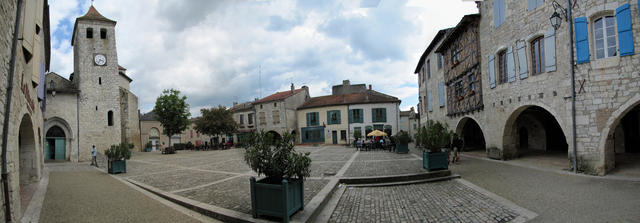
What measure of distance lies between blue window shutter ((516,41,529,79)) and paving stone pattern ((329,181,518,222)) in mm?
6005

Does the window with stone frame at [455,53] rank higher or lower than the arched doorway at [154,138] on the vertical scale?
higher

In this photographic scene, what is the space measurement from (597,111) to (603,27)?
8.15ft

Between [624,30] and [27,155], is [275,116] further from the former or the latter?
[624,30]

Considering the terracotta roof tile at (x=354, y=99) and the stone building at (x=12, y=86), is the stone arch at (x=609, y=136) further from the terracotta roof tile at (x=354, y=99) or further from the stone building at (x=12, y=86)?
the terracotta roof tile at (x=354, y=99)

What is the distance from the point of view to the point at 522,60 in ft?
34.0

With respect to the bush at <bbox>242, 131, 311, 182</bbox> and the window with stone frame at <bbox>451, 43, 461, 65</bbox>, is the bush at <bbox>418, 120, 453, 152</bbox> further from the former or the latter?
the window with stone frame at <bbox>451, 43, 461, 65</bbox>

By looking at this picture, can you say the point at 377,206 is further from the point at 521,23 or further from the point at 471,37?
the point at 471,37

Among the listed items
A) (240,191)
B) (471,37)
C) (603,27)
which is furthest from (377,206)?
(471,37)

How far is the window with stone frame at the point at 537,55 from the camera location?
970cm

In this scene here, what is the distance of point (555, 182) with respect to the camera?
7.13 meters

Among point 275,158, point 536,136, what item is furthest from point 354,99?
point 275,158

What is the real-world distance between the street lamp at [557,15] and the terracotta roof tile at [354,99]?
20138 mm

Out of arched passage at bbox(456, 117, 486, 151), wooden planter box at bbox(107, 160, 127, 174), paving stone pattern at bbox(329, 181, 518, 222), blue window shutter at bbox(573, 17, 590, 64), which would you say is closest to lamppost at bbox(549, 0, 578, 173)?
blue window shutter at bbox(573, 17, 590, 64)

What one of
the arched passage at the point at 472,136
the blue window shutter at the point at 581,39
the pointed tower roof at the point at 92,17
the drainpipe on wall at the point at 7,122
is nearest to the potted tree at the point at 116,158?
the drainpipe on wall at the point at 7,122
